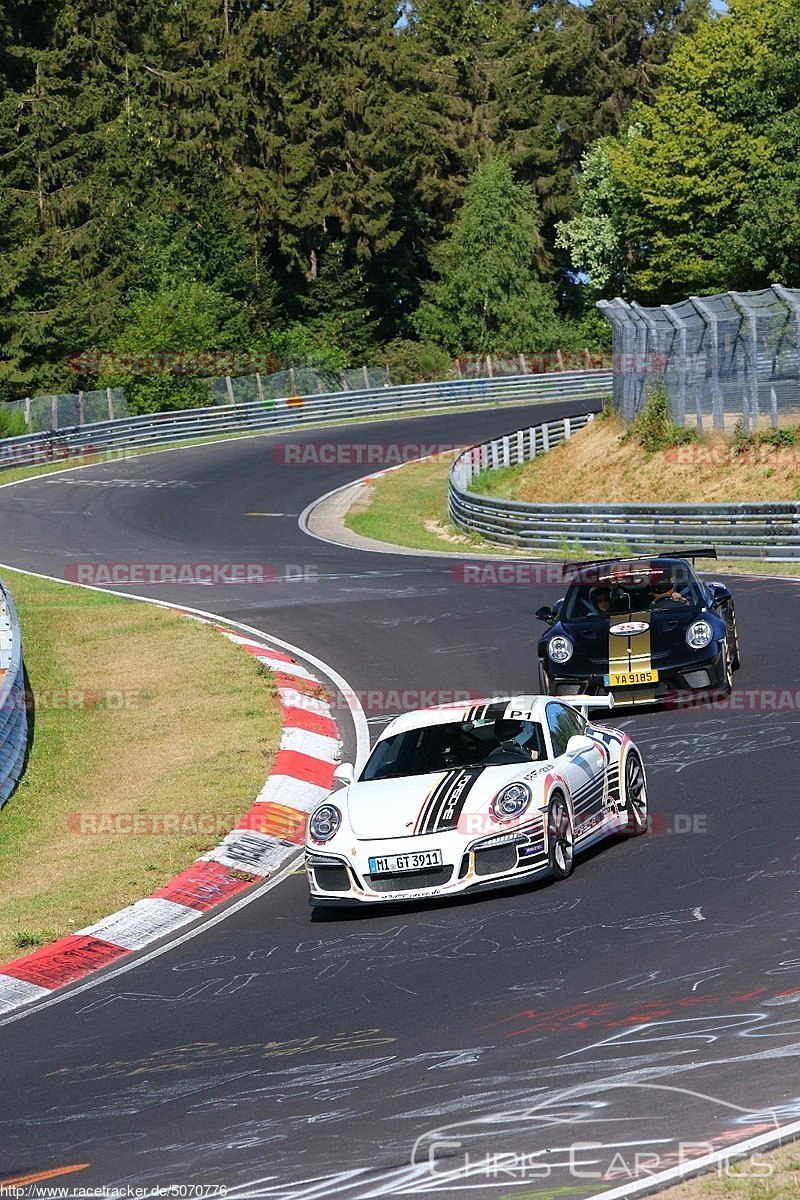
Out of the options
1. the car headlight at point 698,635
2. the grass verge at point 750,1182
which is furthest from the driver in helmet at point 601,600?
the grass verge at point 750,1182

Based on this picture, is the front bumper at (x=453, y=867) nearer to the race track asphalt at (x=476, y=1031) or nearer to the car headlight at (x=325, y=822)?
the race track asphalt at (x=476, y=1031)

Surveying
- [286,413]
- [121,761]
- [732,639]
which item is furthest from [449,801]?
[286,413]

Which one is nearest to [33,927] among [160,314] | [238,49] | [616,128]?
[160,314]

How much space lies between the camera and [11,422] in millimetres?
53375

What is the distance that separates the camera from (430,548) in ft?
118

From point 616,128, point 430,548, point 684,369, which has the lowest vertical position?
point 430,548

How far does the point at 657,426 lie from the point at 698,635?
22.9m

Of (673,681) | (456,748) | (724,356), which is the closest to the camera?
(456,748)

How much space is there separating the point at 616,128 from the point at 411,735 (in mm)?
98035

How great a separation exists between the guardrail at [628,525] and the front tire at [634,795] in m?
15.6

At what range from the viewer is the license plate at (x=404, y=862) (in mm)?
10531

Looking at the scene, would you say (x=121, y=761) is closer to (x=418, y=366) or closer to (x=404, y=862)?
(x=404, y=862)

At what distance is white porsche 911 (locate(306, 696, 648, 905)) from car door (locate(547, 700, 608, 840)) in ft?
0.04

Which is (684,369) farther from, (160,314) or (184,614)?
(160,314)
